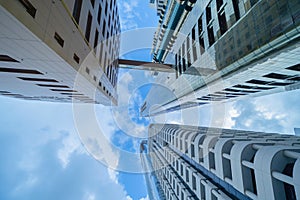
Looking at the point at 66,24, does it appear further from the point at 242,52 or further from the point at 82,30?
the point at 242,52

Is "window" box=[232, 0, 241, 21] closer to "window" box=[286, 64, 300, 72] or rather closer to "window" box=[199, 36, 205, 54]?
"window" box=[286, 64, 300, 72]

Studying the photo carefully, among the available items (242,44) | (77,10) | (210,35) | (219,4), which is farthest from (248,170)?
(219,4)

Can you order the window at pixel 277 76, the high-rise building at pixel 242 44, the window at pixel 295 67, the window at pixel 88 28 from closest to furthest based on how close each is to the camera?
the window at pixel 88 28 < the high-rise building at pixel 242 44 < the window at pixel 295 67 < the window at pixel 277 76

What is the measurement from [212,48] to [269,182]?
24459 mm

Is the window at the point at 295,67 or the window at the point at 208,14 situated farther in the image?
the window at the point at 208,14

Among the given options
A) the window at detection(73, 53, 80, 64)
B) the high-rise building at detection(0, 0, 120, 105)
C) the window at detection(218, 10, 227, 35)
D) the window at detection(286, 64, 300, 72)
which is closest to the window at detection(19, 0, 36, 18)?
the high-rise building at detection(0, 0, 120, 105)

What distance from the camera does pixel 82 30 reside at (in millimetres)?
13742

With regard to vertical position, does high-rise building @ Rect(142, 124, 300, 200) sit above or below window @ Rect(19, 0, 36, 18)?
below

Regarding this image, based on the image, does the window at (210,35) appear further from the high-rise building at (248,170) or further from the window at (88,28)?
the window at (88,28)

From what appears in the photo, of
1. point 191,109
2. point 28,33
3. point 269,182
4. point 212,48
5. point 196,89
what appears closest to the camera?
point 28,33

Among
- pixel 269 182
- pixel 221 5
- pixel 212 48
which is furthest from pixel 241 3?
pixel 269 182

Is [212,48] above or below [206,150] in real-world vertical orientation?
above

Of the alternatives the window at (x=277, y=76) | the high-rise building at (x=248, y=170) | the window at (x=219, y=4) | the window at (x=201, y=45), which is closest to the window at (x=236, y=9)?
the window at (x=219, y=4)

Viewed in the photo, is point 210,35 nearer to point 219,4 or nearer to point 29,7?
point 219,4
